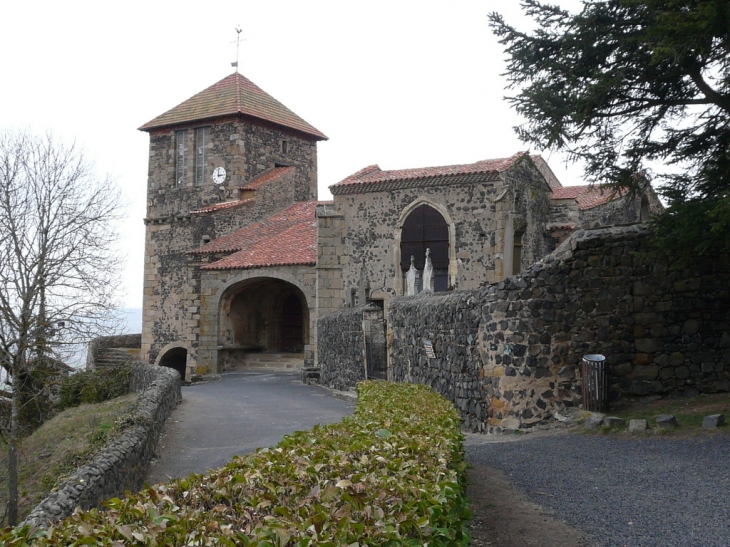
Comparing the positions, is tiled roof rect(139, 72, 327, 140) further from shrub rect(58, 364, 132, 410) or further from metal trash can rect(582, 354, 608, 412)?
metal trash can rect(582, 354, 608, 412)

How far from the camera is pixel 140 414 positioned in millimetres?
10703

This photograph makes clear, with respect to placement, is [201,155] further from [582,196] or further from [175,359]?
[582,196]

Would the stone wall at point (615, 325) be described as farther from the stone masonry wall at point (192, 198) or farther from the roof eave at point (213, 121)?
the roof eave at point (213, 121)

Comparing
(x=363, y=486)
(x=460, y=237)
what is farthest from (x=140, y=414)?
(x=460, y=237)

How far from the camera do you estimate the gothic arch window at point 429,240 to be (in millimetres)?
20891

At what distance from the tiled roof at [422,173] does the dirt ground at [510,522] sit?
556 inches

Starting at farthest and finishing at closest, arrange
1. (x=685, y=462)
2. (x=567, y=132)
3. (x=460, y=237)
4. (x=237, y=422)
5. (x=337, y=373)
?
(x=460, y=237)
(x=337, y=373)
(x=237, y=422)
(x=567, y=132)
(x=685, y=462)

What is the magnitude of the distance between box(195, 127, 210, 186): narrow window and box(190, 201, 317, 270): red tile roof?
3.98 metres

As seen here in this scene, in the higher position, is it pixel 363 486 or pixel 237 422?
pixel 363 486

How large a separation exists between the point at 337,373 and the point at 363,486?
1582cm

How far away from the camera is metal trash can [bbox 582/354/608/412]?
960cm

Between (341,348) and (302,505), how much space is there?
619 inches

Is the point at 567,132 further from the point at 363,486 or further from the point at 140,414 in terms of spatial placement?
the point at 363,486

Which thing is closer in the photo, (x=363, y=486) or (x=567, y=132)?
(x=363, y=486)
